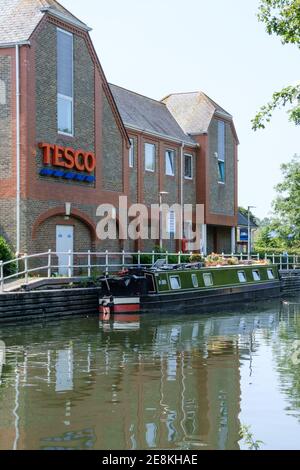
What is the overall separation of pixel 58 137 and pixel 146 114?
12602 mm

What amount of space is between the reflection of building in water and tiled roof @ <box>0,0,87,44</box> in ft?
38.9

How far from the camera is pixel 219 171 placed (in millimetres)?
43344

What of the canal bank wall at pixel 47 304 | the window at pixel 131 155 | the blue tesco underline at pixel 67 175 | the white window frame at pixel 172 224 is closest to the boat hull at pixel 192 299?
the canal bank wall at pixel 47 304

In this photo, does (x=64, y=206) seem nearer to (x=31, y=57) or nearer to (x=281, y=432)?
(x=31, y=57)

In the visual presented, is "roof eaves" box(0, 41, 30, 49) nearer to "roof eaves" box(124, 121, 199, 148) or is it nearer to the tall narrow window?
the tall narrow window

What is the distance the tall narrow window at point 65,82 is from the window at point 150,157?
9020mm

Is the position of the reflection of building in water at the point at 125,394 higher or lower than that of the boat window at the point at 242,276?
lower

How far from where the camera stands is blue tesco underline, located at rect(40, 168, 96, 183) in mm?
26248

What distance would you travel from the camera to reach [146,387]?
12.1m

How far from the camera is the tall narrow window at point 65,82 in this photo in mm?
27484

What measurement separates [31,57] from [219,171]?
764 inches

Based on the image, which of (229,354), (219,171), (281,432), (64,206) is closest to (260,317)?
(64,206)

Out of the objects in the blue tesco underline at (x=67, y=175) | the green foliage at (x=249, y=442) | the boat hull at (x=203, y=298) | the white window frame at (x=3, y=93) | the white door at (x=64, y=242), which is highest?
the white window frame at (x=3, y=93)

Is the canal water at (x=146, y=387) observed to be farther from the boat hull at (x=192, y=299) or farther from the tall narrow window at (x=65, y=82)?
the tall narrow window at (x=65, y=82)
